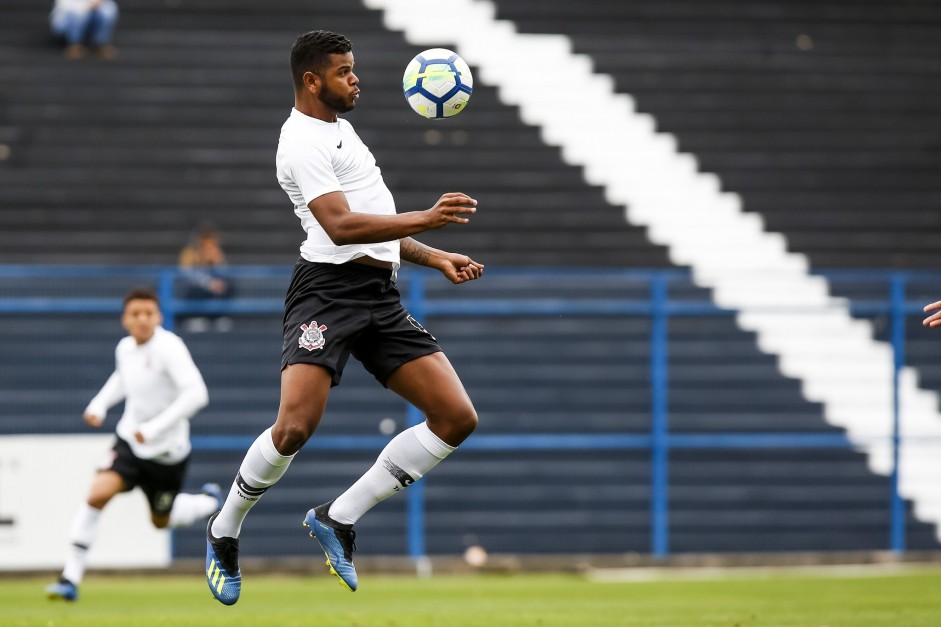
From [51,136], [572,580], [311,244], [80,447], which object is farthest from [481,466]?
[311,244]

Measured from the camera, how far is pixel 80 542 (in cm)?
1010

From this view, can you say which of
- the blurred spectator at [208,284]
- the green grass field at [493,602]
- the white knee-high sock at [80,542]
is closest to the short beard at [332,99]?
the green grass field at [493,602]

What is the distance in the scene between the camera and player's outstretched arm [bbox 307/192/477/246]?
6.01m

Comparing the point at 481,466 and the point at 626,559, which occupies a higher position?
the point at 481,466

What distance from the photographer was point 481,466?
13367 millimetres

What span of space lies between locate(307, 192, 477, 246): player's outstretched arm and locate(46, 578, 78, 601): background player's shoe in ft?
16.0

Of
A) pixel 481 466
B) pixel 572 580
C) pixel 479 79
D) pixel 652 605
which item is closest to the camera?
pixel 652 605

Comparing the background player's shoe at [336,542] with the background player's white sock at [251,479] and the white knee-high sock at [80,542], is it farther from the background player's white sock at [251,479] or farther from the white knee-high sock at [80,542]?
the white knee-high sock at [80,542]

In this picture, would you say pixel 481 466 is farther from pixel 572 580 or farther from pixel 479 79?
pixel 479 79

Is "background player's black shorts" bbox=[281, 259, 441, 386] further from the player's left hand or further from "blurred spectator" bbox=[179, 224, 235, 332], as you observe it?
"blurred spectator" bbox=[179, 224, 235, 332]

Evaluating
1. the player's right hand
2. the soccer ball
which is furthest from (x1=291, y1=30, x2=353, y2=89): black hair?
the player's right hand

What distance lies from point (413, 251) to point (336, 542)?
138 cm

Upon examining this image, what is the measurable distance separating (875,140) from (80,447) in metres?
9.54

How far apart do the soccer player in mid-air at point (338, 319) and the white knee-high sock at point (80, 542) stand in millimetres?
3746
